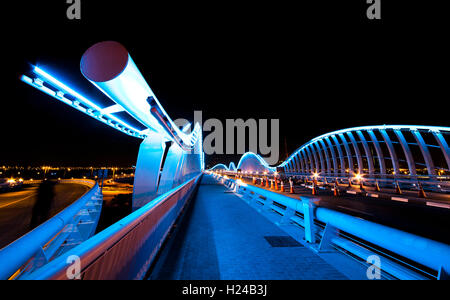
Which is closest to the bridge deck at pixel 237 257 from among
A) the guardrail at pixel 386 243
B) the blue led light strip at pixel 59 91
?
the guardrail at pixel 386 243

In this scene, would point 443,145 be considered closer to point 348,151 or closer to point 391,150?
point 391,150

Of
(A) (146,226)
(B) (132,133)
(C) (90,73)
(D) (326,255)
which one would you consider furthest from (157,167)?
(D) (326,255)

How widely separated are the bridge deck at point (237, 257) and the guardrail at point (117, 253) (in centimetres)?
35

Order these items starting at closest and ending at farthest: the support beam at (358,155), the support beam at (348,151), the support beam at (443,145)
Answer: the support beam at (443,145) → the support beam at (358,155) → the support beam at (348,151)

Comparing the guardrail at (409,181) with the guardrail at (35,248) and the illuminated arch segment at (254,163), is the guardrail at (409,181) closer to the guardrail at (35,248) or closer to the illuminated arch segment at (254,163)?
the guardrail at (35,248)

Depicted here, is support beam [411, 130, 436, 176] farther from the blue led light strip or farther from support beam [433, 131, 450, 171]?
the blue led light strip

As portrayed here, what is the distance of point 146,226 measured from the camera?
2.93 meters

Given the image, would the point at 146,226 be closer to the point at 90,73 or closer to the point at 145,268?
the point at 145,268

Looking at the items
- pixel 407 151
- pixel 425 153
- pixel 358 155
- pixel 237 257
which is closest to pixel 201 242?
pixel 237 257

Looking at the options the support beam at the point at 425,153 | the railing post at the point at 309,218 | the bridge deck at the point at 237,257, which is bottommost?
the bridge deck at the point at 237,257

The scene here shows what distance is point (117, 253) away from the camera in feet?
6.36

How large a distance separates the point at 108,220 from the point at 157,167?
4910mm

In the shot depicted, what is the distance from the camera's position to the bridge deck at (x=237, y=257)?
2.65 metres
